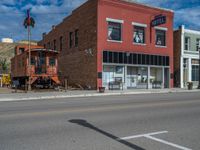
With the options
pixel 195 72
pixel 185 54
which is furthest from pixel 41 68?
pixel 195 72

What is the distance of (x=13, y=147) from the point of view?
646cm

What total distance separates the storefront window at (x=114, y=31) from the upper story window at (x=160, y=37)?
18.5 ft

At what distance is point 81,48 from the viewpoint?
108ft

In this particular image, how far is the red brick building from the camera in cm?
2984

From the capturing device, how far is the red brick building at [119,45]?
29.8 meters

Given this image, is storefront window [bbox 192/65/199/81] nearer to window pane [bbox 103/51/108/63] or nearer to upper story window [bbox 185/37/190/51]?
upper story window [bbox 185/37/190/51]

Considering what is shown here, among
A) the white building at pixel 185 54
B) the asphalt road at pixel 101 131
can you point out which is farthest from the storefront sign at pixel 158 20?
the asphalt road at pixel 101 131

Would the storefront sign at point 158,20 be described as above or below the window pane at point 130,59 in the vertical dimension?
above

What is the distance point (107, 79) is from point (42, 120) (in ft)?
68.4

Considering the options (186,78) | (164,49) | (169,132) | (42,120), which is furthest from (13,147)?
(186,78)

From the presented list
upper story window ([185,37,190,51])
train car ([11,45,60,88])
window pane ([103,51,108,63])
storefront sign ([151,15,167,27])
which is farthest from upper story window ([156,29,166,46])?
train car ([11,45,60,88])

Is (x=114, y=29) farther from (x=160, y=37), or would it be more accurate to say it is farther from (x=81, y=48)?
(x=160, y=37)

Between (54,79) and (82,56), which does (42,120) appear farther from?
(82,56)

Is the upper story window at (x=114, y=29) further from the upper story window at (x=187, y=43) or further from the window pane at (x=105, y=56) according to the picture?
the upper story window at (x=187, y=43)
